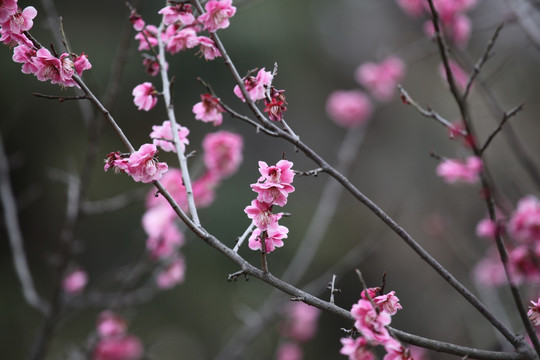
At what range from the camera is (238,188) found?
437cm

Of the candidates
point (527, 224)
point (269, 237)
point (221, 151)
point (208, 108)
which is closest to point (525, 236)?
point (527, 224)

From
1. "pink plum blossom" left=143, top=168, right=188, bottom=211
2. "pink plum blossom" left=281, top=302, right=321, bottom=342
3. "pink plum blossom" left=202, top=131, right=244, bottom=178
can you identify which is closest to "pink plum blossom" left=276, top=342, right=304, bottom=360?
"pink plum blossom" left=281, top=302, right=321, bottom=342

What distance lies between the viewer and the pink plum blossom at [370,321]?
0.87 meters

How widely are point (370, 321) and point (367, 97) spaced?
2879 mm

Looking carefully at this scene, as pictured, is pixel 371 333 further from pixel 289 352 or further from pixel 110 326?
pixel 289 352

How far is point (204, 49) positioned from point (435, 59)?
679 cm

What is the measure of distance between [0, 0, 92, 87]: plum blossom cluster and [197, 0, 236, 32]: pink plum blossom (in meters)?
0.28

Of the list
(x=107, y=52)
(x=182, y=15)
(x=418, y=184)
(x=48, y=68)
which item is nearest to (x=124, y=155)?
(x=48, y=68)

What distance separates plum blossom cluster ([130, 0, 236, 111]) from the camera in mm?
1092

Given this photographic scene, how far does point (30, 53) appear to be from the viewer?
3.21 ft

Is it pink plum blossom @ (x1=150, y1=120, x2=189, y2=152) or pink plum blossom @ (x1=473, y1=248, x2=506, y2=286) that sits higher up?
pink plum blossom @ (x1=150, y1=120, x2=189, y2=152)

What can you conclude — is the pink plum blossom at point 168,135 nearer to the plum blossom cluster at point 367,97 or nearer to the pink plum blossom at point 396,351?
the pink plum blossom at point 396,351

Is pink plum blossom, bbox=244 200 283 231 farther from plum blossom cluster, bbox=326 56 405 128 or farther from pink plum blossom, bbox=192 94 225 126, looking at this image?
plum blossom cluster, bbox=326 56 405 128

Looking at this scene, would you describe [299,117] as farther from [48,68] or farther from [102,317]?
[48,68]
